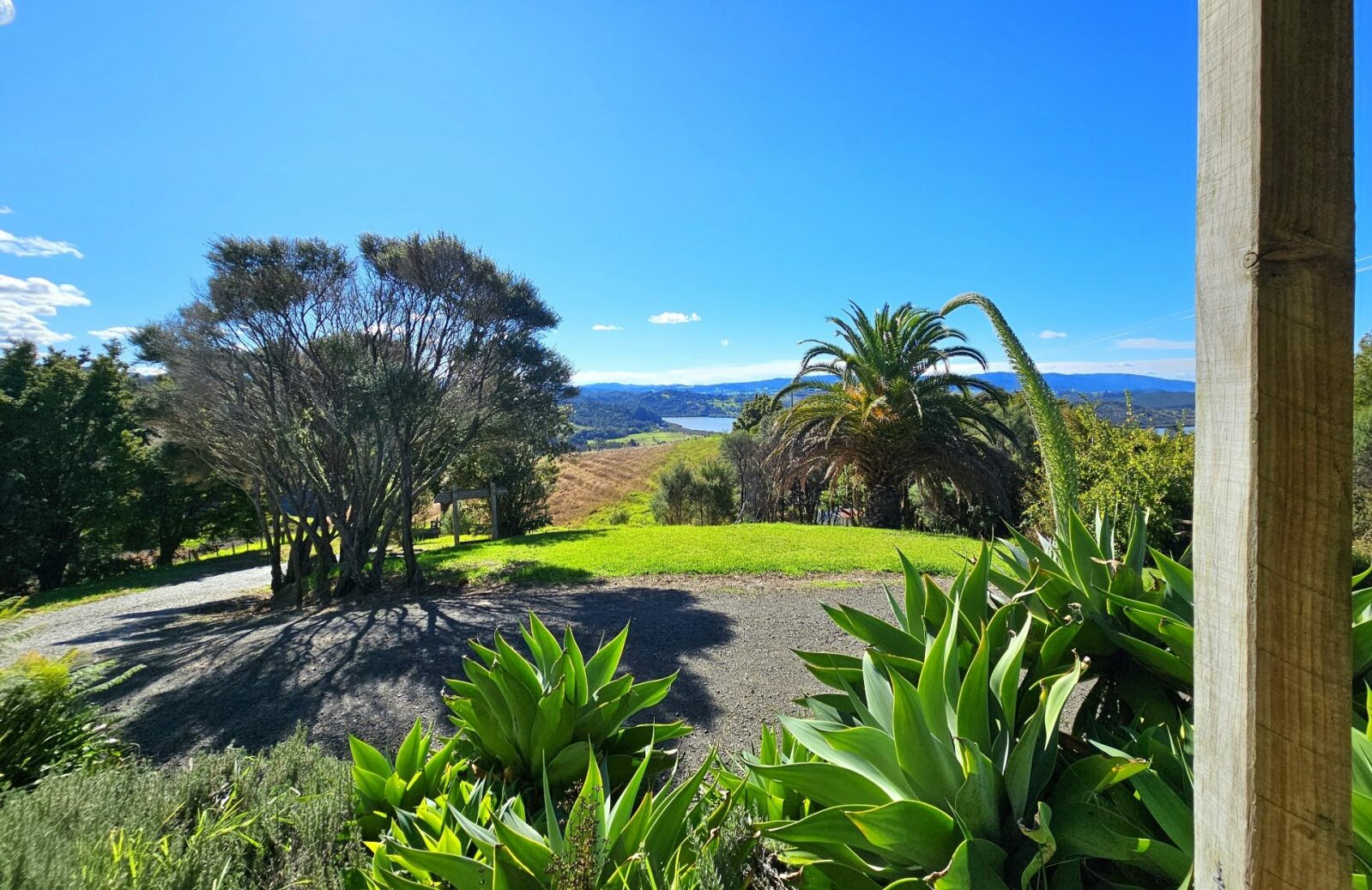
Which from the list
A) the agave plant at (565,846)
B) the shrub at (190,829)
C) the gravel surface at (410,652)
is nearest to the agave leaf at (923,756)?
the agave plant at (565,846)

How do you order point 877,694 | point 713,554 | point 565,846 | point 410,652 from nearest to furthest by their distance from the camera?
point 565,846 < point 877,694 < point 410,652 < point 713,554

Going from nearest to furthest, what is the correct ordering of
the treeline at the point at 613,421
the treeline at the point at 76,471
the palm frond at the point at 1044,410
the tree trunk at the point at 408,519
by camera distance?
the palm frond at the point at 1044,410 → the tree trunk at the point at 408,519 → the treeline at the point at 76,471 → the treeline at the point at 613,421

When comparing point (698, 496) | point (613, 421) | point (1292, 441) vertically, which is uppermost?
point (613, 421)

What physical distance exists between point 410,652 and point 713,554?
6.10m

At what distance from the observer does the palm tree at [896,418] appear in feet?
45.3

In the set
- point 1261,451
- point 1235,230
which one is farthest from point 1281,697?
point 1235,230

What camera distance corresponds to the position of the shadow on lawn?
481cm

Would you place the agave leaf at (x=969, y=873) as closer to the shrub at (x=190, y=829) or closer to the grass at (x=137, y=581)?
the shrub at (x=190, y=829)

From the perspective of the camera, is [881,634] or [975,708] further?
[881,634]

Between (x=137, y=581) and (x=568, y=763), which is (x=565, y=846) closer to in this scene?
(x=568, y=763)

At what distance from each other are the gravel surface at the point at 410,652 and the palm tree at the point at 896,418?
21.1 feet

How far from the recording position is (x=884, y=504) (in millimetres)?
15352

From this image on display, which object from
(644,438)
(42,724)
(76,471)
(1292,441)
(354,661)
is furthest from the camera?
(644,438)

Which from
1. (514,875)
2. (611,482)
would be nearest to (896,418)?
(514,875)
